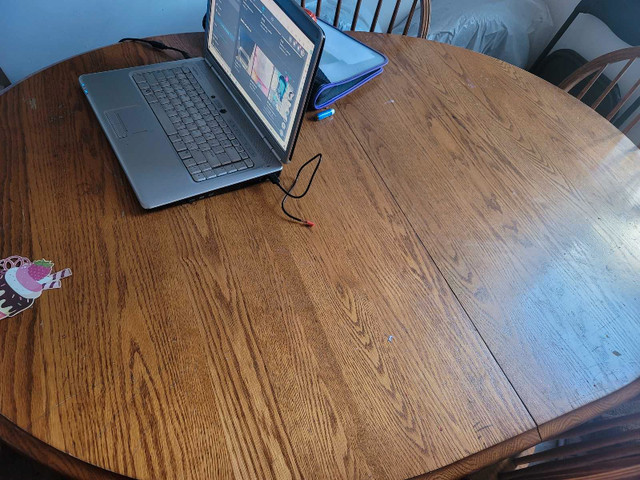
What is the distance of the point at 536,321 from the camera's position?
0.79m

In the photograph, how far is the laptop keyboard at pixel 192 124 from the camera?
0.83 meters

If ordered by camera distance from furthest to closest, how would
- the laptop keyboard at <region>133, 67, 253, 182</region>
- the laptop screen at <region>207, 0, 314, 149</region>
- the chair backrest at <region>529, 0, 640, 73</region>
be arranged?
the chair backrest at <region>529, 0, 640, 73</region>, the laptop keyboard at <region>133, 67, 253, 182</region>, the laptop screen at <region>207, 0, 314, 149</region>

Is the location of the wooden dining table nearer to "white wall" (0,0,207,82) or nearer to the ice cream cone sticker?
the ice cream cone sticker

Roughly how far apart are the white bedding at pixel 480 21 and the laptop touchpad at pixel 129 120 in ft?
4.17

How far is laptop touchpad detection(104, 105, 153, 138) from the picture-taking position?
2.81 feet

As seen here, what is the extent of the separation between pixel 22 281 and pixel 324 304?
0.44 meters

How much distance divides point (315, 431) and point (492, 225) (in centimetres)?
53

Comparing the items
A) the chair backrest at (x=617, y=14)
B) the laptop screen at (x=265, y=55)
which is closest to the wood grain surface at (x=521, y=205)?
the laptop screen at (x=265, y=55)

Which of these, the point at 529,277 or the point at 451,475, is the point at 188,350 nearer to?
the point at 451,475

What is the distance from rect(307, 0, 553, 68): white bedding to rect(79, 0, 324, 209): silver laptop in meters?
1.16

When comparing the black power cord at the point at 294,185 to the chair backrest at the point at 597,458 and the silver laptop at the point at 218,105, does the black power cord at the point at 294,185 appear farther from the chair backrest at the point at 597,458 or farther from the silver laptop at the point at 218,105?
the chair backrest at the point at 597,458

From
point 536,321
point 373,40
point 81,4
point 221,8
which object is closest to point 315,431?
point 536,321

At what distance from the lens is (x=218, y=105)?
92cm

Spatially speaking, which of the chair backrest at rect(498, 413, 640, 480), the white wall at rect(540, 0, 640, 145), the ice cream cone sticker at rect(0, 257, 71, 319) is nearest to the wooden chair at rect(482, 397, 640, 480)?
the chair backrest at rect(498, 413, 640, 480)
